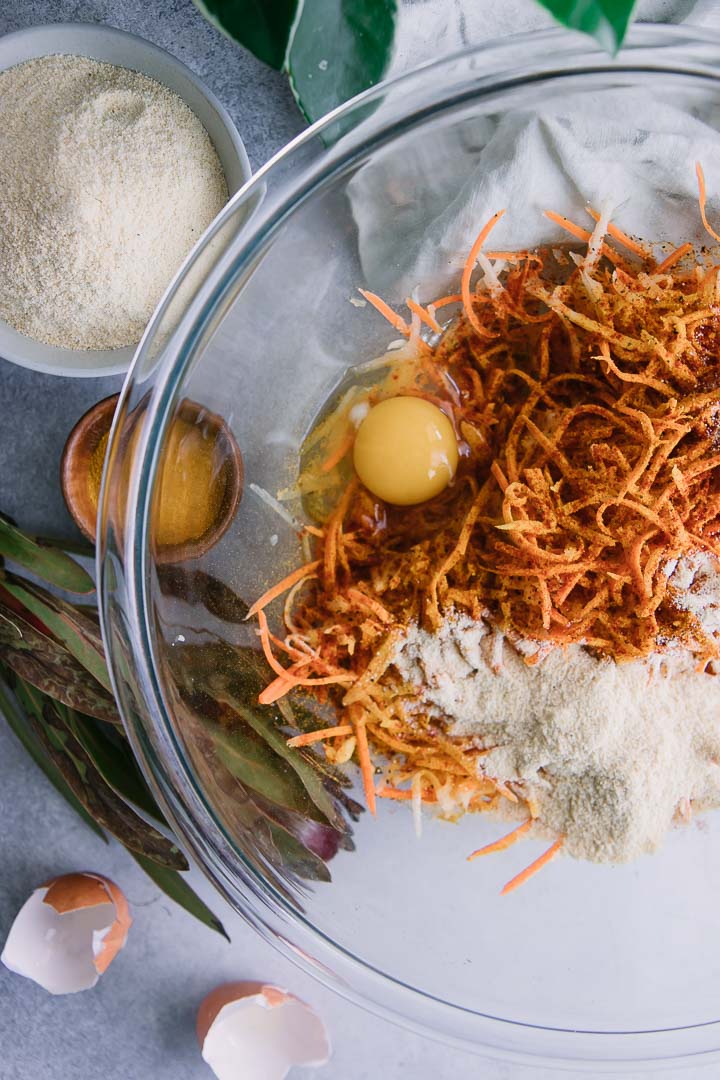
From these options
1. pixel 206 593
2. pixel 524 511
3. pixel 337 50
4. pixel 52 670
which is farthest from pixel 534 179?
pixel 52 670

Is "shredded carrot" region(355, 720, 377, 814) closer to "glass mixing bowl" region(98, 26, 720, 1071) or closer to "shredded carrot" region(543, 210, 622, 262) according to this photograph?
"glass mixing bowl" region(98, 26, 720, 1071)

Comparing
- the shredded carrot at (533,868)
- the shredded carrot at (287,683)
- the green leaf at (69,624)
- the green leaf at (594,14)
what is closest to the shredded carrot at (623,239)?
the green leaf at (594,14)

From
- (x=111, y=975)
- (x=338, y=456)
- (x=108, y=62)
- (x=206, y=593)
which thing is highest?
(x=108, y=62)

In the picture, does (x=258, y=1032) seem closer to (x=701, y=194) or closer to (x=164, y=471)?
(x=164, y=471)

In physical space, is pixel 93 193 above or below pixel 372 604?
above

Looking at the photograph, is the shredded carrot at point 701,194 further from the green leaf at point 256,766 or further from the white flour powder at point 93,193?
the green leaf at point 256,766

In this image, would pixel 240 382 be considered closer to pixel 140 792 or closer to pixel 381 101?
pixel 381 101
